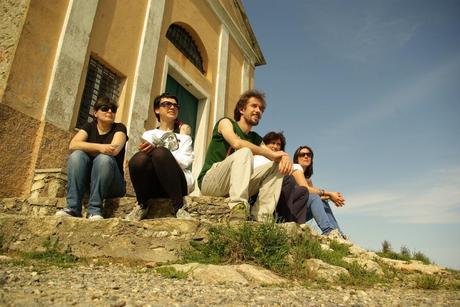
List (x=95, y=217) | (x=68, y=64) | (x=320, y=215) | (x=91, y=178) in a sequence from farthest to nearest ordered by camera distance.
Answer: (x=68, y=64) → (x=320, y=215) → (x=91, y=178) → (x=95, y=217)

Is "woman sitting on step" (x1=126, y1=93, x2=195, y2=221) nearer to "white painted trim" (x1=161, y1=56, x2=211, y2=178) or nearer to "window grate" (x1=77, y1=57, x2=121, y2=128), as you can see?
"window grate" (x1=77, y1=57, x2=121, y2=128)

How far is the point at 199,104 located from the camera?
879 cm

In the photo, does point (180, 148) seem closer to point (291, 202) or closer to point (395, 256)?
A: point (291, 202)

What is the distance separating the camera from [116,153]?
11.3 feet

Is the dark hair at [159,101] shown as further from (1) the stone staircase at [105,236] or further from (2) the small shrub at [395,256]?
(2) the small shrub at [395,256]

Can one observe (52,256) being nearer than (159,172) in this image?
Yes

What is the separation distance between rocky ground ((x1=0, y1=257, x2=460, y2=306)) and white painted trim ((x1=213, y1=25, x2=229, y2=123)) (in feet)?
22.7

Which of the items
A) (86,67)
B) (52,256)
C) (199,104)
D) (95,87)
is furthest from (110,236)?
(199,104)

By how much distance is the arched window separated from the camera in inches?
314

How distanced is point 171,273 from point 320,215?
9.57 ft

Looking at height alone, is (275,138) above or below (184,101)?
below

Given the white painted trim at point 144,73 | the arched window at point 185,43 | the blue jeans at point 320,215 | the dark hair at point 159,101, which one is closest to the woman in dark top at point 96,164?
the dark hair at point 159,101

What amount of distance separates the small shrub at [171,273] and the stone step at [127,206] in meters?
0.78

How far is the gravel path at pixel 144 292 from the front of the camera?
59.7 inches
